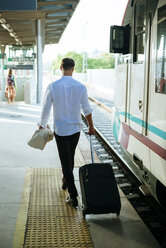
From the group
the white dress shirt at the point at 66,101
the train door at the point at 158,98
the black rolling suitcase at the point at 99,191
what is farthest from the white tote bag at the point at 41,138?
the train door at the point at 158,98

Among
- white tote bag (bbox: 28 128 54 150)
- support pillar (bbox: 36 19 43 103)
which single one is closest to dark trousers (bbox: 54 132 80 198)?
white tote bag (bbox: 28 128 54 150)

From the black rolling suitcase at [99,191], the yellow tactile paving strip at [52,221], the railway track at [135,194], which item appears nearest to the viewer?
the yellow tactile paving strip at [52,221]

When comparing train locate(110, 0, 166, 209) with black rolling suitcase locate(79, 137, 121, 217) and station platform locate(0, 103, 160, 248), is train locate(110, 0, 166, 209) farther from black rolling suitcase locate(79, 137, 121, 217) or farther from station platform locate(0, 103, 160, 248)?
station platform locate(0, 103, 160, 248)

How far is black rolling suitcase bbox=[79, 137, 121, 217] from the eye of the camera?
450cm

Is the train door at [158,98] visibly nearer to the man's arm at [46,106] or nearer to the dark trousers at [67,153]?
the dark trousers at [67,153]

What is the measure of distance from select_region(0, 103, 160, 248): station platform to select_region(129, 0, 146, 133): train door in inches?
45.3

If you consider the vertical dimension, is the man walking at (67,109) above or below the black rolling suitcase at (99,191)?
above

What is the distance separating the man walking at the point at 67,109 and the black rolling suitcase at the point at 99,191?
42cm

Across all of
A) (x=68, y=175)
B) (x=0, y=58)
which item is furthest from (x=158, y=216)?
(x=0, y=58)

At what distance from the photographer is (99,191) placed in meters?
4.56

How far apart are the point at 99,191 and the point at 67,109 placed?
3.66 ft

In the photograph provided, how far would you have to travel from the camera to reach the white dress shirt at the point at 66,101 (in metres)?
4.92

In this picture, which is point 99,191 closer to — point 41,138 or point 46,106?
point 41,138

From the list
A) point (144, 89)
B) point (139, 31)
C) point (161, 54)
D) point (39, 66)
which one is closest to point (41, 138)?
point (144, 89)
